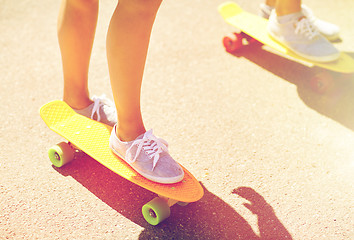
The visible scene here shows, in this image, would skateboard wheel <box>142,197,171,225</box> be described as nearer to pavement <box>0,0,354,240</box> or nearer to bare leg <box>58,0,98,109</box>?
pavement <box>0,0,354,240</box>

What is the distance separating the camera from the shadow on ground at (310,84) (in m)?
2.62

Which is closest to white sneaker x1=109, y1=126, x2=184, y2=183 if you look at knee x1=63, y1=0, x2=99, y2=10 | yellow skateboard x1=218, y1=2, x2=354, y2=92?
knee x1=63, y1=0, x2=99, y2=10

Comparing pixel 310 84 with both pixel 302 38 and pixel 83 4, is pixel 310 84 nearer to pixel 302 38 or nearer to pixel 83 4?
pixel 302 38

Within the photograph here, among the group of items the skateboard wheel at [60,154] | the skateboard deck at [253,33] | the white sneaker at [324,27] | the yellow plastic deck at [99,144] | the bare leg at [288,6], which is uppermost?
the bare leg at [288,6]

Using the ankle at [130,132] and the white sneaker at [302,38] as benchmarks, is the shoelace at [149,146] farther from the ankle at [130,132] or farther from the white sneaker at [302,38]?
the white sneaker at [302,38]

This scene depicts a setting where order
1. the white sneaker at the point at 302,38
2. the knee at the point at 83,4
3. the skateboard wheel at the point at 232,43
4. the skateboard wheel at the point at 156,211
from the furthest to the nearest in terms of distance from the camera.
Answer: the skateboard wheel at the point at 232,43, the white sneaker at the point at 302,38, the knee at the point at 83,4, the skateboard wheel at the point at 156,211

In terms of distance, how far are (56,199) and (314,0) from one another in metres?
2.96

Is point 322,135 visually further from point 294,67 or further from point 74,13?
point 74,13

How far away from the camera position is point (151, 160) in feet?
6.10

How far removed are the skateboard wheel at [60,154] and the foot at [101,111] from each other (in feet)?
0.62

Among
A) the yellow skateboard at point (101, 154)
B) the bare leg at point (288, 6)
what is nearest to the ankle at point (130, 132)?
the yellow skateboard at point (101, 154)

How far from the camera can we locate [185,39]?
3375 mm

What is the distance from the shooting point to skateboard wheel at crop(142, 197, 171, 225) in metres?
1.79

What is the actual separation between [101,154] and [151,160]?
10.7 inches
